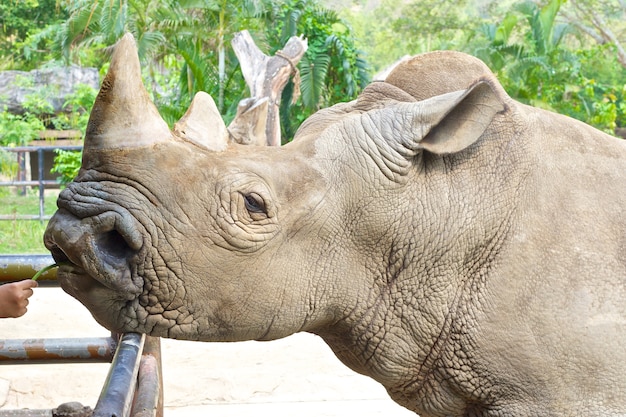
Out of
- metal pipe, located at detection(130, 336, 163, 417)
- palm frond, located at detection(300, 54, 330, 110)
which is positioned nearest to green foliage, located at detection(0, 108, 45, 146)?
palm frond, located at detection(300, 54, 330, 110)

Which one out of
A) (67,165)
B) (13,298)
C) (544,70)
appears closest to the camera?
(13,298)

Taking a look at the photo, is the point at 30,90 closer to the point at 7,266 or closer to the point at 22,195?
the point at 22,195

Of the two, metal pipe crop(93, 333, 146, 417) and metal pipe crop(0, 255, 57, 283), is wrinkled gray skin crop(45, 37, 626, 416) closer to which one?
metal pipe crop(93, 333, 146, 417)

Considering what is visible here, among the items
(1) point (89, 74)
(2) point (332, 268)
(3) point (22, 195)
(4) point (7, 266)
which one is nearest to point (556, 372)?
(2) point (332, 268)

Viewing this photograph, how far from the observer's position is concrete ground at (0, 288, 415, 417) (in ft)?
17.1

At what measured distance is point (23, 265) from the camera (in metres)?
2.67

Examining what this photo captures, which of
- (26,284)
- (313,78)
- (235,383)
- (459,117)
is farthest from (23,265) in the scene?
(313,78)

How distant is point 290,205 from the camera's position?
1.95 metres

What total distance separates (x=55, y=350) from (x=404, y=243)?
47.2 inches

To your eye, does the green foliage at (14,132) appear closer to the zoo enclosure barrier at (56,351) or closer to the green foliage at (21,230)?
the green foliage at (21,230)

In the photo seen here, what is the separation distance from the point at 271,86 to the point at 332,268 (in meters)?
7.60

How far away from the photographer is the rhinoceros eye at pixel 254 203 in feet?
6.23

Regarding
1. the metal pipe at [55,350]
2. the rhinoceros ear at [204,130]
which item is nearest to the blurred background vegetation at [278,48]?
the metal pipe at [55,350]

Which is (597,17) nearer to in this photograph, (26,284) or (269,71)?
(269,71)
